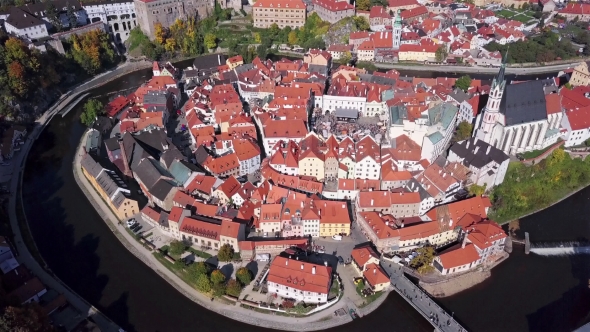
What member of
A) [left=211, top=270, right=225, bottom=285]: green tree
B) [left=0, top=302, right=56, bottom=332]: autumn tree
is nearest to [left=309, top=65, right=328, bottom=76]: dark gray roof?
[left=211, top=270, right=225, bottom=285]: green tree

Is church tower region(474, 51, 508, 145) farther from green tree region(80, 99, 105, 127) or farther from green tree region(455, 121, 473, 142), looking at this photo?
green tree region(80, 99, 105, 127)

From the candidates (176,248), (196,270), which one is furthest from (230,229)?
(176,248)

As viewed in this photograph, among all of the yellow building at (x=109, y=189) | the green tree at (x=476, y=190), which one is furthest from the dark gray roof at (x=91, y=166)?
the green tree at (x=476, y=190)

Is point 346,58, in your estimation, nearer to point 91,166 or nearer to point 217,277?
point 91,166

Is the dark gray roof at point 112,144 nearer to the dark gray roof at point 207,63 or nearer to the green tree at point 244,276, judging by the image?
the dark gray roof at point 207,63

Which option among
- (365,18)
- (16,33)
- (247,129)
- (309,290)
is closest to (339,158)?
(247,129)

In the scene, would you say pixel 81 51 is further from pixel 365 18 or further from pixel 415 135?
pixel 415 135
